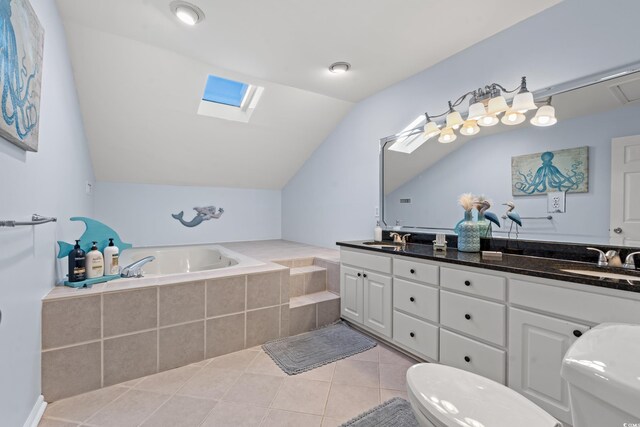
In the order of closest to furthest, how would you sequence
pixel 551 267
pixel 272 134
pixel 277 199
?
pixel 551 267 < pixel 272 134 < pixel 277 199

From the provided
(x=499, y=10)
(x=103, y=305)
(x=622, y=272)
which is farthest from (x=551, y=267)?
(x=103, y=305)

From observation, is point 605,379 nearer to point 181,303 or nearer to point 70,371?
point 181,303

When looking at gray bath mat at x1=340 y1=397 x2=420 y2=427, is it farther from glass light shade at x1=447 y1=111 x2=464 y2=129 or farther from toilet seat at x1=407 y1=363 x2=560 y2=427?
glass light shade at x1=447 y1=111 x2=464 y2=129

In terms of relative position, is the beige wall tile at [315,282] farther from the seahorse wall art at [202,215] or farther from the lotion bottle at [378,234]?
the seahorse wall art at [202,215]

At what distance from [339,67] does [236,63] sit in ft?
3.00

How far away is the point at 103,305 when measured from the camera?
1.74 metres

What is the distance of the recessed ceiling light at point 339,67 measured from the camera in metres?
2.50

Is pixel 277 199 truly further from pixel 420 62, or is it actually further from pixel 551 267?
pixel 551 267

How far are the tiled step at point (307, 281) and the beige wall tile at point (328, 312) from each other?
0.28 metres

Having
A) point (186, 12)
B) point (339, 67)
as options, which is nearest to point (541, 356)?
point (339, 67)

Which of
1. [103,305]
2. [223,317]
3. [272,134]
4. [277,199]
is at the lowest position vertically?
[223,317]

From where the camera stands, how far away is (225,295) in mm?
2129

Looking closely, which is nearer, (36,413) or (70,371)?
(36,413)

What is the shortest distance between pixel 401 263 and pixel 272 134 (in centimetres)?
246
